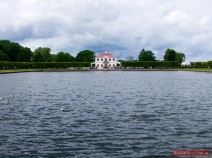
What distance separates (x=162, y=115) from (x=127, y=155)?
9746 millimetres

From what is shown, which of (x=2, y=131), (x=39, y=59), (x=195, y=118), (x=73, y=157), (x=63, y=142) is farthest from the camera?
(x=39, y=59)

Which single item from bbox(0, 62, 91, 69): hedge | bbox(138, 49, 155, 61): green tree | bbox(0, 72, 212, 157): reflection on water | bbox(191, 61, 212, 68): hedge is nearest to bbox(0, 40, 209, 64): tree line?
bbox(138, 49, 155, 61): green tree

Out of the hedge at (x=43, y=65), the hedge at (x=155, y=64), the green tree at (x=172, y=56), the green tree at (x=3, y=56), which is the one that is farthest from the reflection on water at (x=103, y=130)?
the green tree at (x=172, y=56)

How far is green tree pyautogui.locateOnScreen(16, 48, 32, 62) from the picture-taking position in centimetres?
17062

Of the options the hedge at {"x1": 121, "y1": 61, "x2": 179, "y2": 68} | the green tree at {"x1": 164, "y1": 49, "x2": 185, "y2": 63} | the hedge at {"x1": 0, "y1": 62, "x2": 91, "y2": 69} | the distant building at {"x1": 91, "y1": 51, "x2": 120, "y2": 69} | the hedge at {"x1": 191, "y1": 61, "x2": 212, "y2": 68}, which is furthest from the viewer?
the green tree at {"x1": 164, "y1": 49, "x2": 185, "y2": 63}

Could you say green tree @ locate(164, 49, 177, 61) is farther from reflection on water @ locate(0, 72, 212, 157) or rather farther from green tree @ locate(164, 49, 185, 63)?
reflection on water @ locate(0, 72, 212, 157)

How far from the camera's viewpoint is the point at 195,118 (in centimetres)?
2225

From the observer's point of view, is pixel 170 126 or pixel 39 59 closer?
pixel 170 126

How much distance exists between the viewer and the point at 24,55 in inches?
6772

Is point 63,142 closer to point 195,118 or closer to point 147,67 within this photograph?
point 195,118

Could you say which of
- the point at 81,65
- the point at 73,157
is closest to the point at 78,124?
the point at 73,157

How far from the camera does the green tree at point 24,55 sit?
560ft

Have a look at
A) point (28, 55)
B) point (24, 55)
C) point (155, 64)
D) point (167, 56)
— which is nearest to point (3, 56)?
point (24, 55)

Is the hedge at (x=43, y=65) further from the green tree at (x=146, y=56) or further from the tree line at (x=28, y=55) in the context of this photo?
the green tree at (x=146, y=56)
